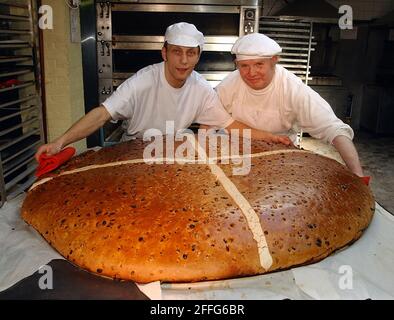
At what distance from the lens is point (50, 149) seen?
1.69m

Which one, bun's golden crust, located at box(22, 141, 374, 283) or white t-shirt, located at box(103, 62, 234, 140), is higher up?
white t-shirt, located at box(103, 62, 234, 140)

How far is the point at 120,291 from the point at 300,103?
57.6 inches

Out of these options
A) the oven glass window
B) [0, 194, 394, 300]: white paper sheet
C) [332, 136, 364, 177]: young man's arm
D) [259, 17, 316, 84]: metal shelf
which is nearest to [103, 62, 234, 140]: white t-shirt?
[332, 136, 364, 177]: young man's arm

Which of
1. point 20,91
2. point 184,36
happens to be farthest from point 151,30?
point 184,36

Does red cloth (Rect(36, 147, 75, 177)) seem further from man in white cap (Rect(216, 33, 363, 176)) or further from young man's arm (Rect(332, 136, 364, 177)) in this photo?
young man's arm (Rect(332, 136, 364, 177))

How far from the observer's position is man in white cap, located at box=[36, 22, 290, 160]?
2.09m

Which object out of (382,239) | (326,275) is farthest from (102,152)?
(382,239)

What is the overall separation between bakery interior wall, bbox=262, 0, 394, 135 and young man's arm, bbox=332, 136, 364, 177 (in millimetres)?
4395

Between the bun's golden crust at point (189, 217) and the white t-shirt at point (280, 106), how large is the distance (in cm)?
50

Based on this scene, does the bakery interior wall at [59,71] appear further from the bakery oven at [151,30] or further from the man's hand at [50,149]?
the man's hand at [50,149]

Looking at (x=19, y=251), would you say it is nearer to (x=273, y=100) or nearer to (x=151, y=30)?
(x=273, y=100)

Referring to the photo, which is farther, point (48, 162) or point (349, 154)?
point (349, 154)

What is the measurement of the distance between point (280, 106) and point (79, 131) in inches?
45.0

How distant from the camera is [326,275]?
3.85 feet
